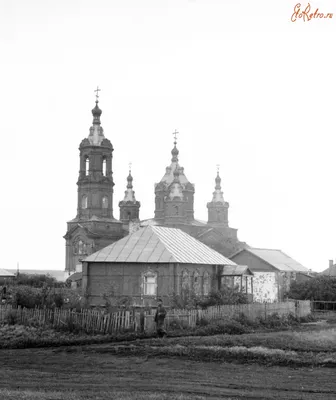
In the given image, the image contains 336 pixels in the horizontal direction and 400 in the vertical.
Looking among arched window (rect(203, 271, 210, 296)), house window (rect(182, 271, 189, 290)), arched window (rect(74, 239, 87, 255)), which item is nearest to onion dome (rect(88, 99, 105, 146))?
arched window (rect(74, 239, 87, 255))

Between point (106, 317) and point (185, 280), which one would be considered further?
point (185, 280)

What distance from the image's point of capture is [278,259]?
63.1 meters

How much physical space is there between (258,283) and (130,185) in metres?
36.7

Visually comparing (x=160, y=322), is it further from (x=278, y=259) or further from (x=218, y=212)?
(x=218, y=212)

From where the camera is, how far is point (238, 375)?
17.0 m

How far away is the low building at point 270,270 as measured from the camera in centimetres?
5166

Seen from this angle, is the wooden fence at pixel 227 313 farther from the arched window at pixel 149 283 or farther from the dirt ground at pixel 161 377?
the dirt ground at pixel 161 377

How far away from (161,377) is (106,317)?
34.0 ft

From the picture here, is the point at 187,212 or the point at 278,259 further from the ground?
the point at 187,212

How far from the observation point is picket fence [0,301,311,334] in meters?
26.4

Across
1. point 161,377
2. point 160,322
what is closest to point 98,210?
point 160,322

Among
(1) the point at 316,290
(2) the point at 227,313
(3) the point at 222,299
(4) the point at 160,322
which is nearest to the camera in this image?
(4) the point at 160,322

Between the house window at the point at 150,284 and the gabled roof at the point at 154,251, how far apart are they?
956mm

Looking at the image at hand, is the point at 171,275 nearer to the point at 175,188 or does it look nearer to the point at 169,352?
the point at 169,352
